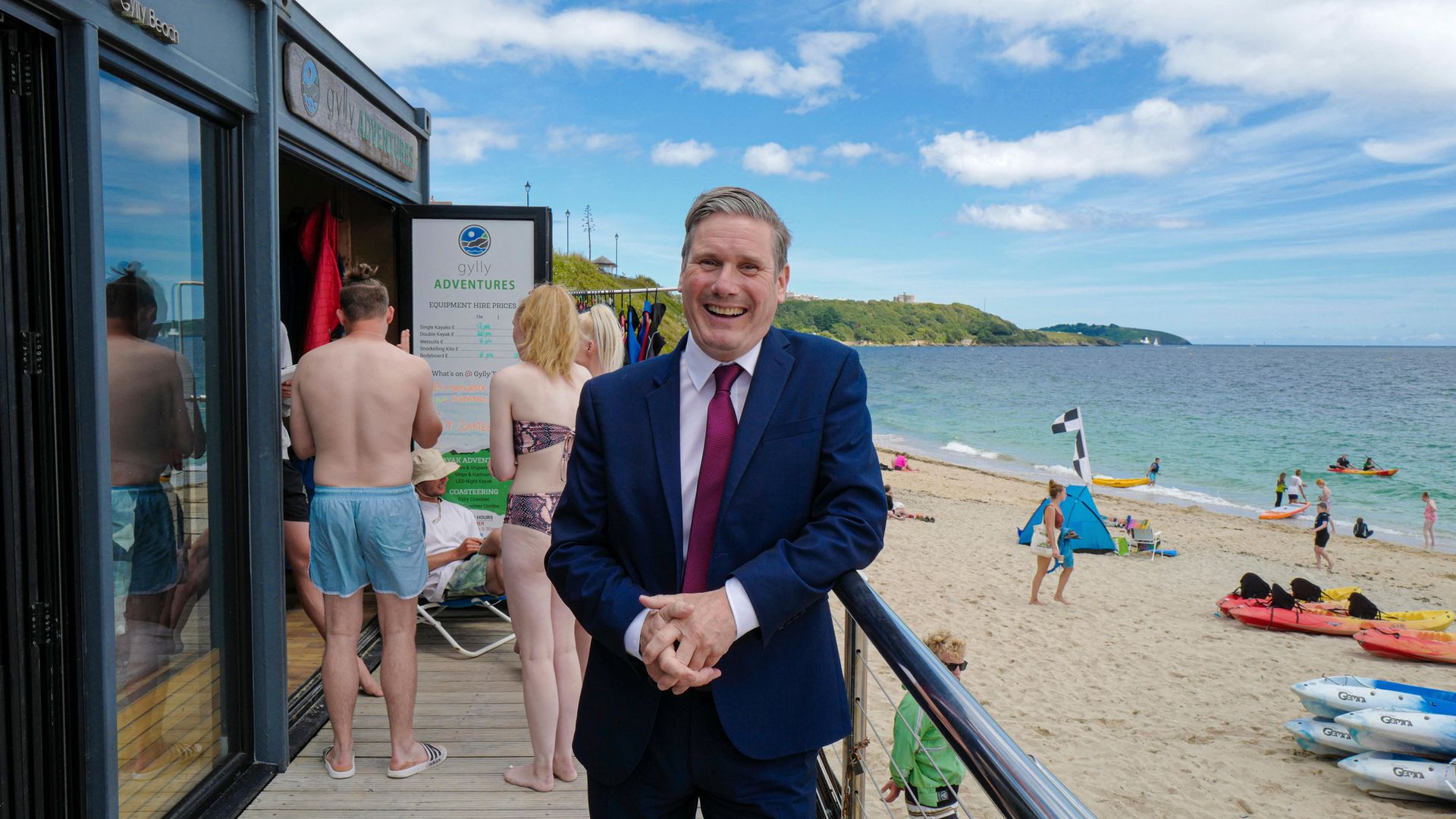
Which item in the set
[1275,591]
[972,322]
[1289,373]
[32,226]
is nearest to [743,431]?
[32,226]

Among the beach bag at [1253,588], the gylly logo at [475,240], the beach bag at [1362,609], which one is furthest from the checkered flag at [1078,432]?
the gylly logo at [475,240]

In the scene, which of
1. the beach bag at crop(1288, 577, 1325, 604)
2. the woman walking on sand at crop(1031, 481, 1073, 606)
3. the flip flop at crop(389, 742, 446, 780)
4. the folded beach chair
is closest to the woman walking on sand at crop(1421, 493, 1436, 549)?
the beach bag at crop(1288, 577, 1325, 604)

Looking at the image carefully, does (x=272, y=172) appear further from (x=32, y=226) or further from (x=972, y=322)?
(x=972, y=322)

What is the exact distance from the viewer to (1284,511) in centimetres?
2394

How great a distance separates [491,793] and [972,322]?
6547 inches

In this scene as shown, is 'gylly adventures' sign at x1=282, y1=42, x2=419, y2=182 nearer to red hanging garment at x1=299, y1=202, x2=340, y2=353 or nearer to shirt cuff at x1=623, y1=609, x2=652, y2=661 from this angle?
red hanging garment at x1=299, y1=202, x2=340, y2=353

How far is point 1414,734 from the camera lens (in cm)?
743

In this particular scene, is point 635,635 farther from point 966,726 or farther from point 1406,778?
point 1406,778

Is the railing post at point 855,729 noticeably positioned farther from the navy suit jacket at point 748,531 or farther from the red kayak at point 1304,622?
the red kayak at point 1304,622

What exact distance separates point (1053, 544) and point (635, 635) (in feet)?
39.2

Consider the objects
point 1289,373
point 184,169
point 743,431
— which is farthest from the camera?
point 1289,373

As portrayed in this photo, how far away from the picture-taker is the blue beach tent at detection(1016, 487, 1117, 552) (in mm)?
16922

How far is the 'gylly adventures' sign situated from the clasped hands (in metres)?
2.85

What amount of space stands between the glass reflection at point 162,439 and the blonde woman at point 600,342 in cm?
138
